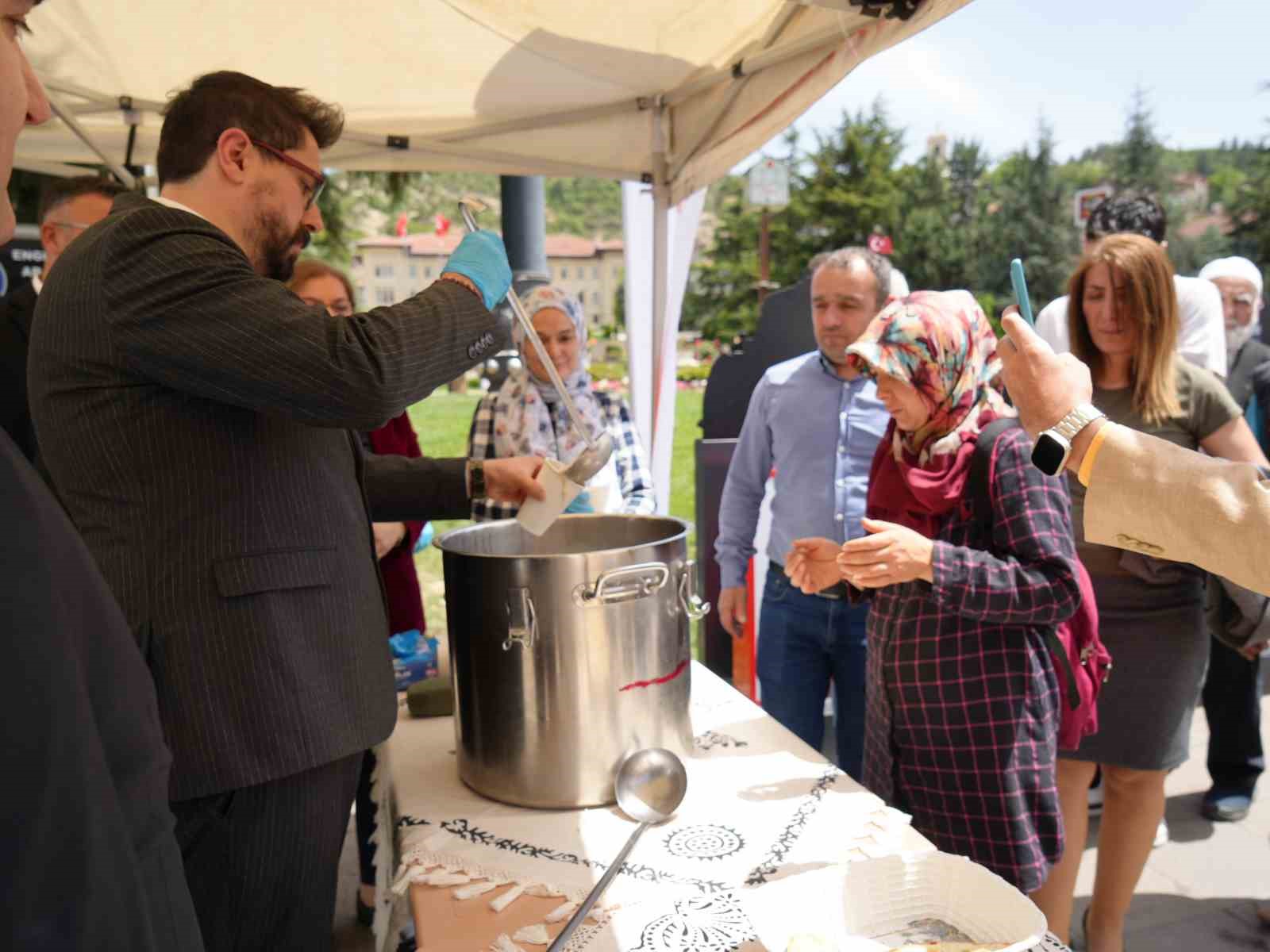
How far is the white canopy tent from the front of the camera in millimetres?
2229

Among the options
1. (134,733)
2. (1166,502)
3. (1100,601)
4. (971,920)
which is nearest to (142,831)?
(134,733)

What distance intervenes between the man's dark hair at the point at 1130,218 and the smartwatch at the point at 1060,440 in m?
2.40

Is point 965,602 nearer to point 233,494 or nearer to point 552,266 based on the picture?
point 233,494

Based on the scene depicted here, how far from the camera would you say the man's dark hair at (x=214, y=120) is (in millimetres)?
1263

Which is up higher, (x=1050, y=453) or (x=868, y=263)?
(x=868, y=263)

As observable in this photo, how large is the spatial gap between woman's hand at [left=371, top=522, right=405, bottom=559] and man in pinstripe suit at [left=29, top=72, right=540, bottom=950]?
1.26m

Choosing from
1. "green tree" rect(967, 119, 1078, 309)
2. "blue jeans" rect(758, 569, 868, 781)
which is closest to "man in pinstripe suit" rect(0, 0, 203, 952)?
"blue jeans" rect(758, 569, 868, 781)

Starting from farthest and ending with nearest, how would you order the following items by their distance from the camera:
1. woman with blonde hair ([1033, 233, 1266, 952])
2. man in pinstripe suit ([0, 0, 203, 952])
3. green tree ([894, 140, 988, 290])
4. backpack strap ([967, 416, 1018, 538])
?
green tree ([894, 140, 988, 290]), woman with blonde hair ([1033, 233, 1266, 952]), backpack strap ([967, 416, 1018, 538]), man in pinstripe suit ([0, 0, 203, 952])

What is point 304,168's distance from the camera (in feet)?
4.37

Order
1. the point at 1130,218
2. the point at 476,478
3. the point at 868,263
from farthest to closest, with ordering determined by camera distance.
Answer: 1. the point at 1130,218
2. the point at 868,263
3. the point at 476,478

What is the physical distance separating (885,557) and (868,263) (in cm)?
141

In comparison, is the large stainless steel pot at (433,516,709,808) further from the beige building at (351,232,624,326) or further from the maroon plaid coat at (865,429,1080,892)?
the beige building at (351,232,624,326)

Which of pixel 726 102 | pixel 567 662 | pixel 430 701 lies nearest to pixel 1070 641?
pixel 567 662

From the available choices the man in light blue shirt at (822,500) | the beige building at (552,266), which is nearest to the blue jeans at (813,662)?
the man in light blue shirt at (822,500)
